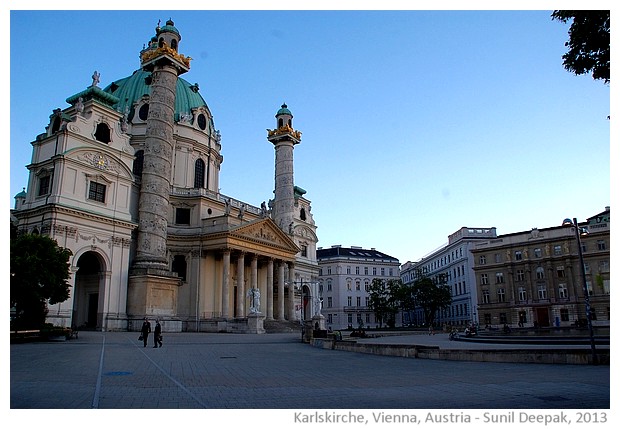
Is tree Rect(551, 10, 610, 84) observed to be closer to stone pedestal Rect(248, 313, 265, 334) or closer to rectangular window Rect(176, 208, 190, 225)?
stone pedestal Rect(248, 313, 265, 334)

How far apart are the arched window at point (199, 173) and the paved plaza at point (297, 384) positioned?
144ft

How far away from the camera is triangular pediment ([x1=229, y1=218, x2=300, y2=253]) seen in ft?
174

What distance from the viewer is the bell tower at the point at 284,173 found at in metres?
64.6

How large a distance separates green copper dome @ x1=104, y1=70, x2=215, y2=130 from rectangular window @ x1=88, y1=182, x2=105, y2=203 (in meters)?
16.9

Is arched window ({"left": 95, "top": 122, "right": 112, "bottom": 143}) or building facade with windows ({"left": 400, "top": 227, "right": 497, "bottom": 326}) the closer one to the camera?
arched window ({"left": 95, "top": 122, "right": 112, "bottom": 143})

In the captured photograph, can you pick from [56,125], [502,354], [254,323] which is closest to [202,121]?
[56,125]

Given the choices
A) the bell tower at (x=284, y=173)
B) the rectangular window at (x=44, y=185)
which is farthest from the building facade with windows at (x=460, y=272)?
the rectangular window at (x=44, y=185)

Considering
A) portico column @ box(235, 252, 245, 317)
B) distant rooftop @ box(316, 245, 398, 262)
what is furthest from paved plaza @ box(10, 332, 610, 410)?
distant rooftop @ box(316, 245, 398, 262)

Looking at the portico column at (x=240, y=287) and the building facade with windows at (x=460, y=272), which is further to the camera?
the building facade with windows at (x=460, y=272)

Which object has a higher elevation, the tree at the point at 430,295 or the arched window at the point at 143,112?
the arched window at the point at 143,112

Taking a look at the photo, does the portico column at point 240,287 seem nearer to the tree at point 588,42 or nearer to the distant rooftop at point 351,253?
the tree at point 588,42

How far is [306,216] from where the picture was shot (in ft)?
248

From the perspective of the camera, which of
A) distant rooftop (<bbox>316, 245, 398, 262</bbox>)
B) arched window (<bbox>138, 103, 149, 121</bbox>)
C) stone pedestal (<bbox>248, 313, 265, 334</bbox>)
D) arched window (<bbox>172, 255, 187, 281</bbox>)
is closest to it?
stone pedestal (<bbox>248, 313, 265, 334</bbox>)
